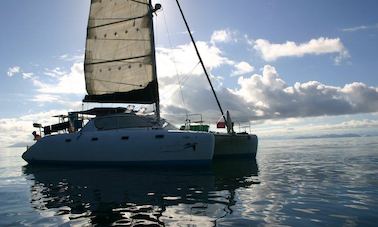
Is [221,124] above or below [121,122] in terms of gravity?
A: below

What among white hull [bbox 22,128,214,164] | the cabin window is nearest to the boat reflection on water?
white hull [bbox 22,128,214,164]

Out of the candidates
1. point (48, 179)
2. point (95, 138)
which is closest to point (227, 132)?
point (95, 138)

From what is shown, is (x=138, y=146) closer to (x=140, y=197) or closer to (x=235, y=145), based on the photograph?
(x=140, y=197)

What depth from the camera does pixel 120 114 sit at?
2489 cm

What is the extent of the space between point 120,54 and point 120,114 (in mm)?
5147

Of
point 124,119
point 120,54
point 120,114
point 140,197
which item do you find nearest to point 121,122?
point 124,119

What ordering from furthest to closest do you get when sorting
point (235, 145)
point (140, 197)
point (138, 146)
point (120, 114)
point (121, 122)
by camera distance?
1. point (235, 145)
2. point (120, 114)
3. point (121, 122)
4. point (138, 146)
5. point (140, 197)

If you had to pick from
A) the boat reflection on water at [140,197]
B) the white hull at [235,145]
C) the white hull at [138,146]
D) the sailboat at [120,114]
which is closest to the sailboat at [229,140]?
the white hull at [235,145]

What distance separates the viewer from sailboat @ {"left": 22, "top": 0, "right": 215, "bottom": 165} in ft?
71.5

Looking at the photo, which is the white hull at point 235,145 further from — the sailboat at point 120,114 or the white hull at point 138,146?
the white hull at point 138,146

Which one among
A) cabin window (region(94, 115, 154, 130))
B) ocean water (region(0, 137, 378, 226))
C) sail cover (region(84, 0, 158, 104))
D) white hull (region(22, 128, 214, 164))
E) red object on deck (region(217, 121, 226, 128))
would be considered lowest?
ocean water (region(0, 137, 378, 226))

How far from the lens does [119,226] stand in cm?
872

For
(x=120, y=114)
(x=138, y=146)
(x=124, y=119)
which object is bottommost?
(x=138, y=146)

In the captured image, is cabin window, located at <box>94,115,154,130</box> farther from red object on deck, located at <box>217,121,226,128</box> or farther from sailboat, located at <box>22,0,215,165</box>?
red object on deck, located at <box>217,121,226,128</box>
